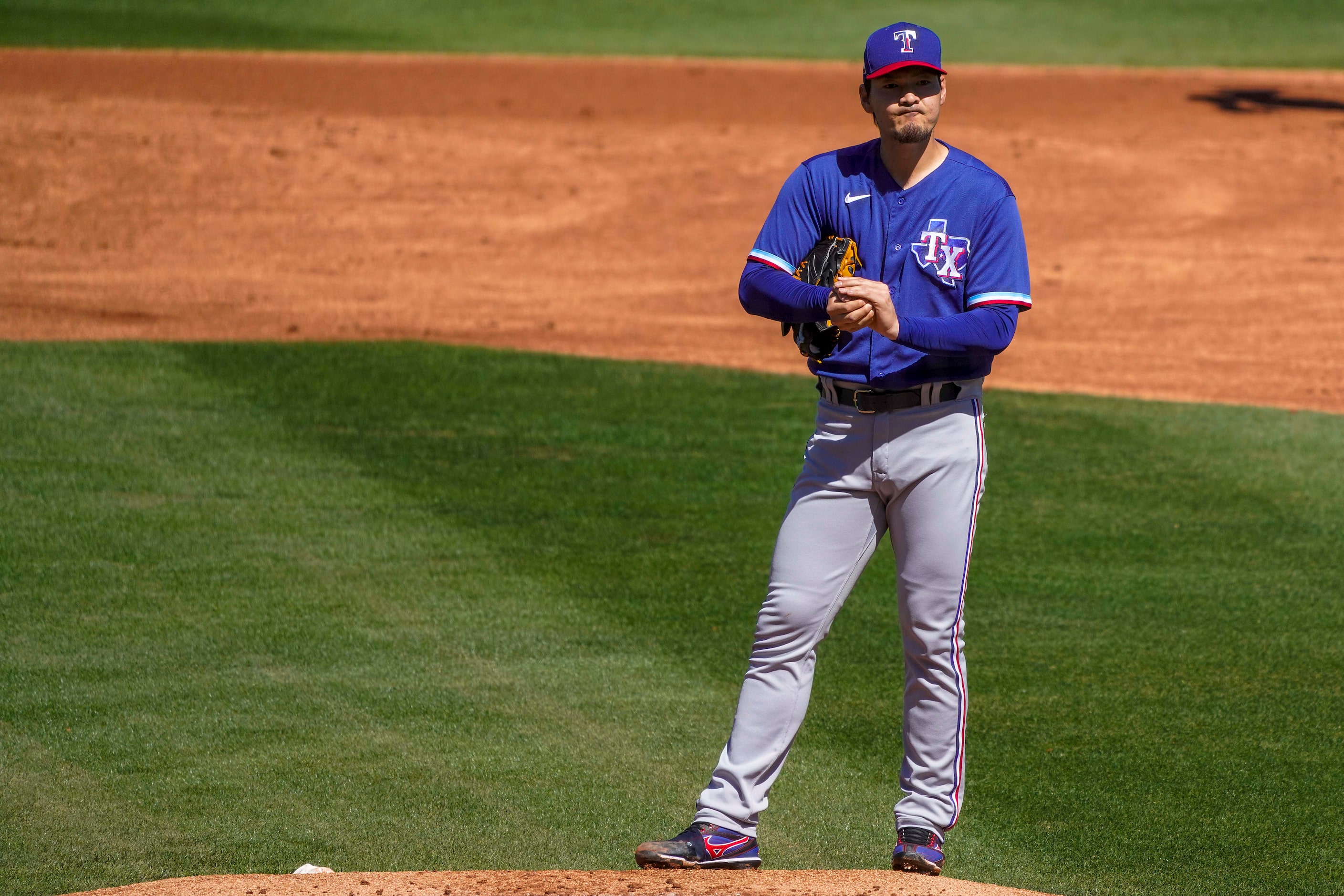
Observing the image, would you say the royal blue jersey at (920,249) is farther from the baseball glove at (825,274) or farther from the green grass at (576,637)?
the green grass at (576,637)

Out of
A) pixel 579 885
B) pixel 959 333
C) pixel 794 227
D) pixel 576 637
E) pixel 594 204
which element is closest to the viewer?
pixel 579 885

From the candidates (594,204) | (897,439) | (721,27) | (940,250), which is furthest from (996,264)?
(721,27)

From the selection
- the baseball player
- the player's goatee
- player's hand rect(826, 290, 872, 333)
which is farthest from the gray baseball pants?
the player's goatee

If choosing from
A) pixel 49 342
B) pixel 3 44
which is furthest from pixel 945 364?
pixel 3 44

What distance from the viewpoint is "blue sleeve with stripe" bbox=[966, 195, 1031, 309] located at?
4.32 m

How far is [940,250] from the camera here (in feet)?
14.2

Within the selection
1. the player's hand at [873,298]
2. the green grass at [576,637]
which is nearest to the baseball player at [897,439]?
the player's hand at [873,298]

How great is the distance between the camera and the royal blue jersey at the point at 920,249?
4.32 metres

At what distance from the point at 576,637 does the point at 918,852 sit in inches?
122

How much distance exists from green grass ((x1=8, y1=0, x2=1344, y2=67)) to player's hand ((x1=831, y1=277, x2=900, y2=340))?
71.7 ft

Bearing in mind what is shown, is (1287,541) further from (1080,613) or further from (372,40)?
(372,40)

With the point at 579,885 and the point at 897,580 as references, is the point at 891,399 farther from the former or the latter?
the point at 579,885

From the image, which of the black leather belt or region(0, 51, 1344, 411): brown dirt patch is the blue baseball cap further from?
region(0, 51, 1344, 411): brown dirt patch

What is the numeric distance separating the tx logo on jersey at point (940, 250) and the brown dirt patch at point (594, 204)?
8.61 m
